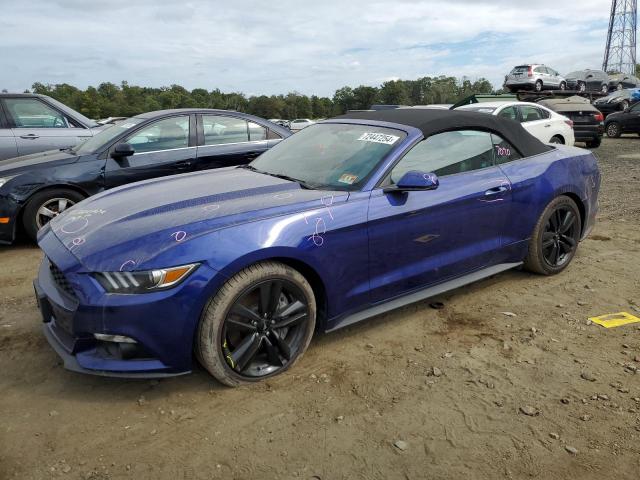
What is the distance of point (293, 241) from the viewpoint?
283 cm

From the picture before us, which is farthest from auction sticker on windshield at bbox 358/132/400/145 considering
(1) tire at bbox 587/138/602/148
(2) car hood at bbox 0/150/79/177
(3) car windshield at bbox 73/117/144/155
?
(1) tire at bbox 587/138/602/148

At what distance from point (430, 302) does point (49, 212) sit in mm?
4175

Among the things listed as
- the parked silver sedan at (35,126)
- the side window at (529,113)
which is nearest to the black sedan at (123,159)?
the parked silver sedan at (35,126)

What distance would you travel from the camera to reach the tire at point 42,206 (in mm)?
5453

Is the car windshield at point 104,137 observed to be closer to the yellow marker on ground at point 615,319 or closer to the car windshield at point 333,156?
the car windshield at point 333,156

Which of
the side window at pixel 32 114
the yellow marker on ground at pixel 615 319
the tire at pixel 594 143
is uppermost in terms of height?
the side window at pixel 32 114

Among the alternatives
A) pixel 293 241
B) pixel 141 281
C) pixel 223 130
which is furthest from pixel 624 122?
pixel 141 281

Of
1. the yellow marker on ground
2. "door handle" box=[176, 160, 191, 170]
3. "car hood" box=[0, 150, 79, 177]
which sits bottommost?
the yellow marker on ground

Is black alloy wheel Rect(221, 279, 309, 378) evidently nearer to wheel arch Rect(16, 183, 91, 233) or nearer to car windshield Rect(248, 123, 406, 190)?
car windshield Rect(248, 123, 406, 190)

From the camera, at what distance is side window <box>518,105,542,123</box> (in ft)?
33.8

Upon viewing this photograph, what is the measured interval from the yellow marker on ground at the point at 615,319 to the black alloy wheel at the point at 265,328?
2.16 metres

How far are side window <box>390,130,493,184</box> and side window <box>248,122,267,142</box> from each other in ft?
10.9

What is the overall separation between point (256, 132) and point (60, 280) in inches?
162

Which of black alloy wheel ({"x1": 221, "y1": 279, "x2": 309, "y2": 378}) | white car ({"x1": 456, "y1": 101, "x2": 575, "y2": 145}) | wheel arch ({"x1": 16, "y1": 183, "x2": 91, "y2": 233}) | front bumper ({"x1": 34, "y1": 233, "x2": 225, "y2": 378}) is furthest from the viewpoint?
white car ({"x1": 456, "y1": 101, "x2": 575, "y2": 145})
